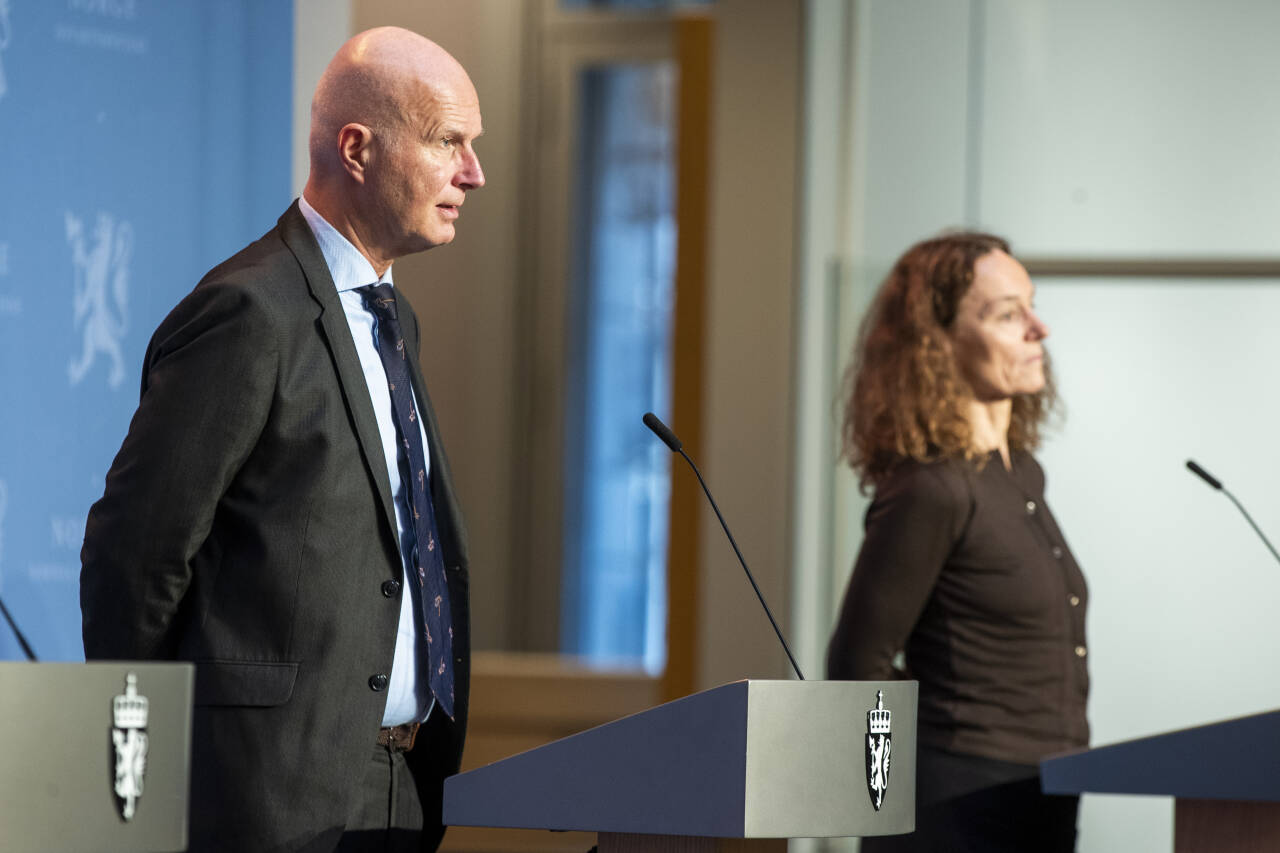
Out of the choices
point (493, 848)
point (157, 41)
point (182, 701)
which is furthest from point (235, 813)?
point (493, 848)

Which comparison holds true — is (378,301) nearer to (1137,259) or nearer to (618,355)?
(1137,259)

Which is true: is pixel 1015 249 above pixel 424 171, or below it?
below

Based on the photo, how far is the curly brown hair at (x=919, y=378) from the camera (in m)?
2.79

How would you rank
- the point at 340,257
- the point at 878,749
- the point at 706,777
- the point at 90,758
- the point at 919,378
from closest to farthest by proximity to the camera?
1. the point at 90,758
2. the point at 706,777
3. the point at 878,749
4. the point at 340,257
5. the point at 919,378

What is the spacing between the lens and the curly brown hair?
2787 millimetres

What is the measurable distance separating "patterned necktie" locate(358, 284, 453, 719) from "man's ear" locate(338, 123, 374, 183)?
0.15 meters

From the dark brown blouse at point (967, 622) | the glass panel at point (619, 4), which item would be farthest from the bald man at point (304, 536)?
the glass panel at point (619, 4)

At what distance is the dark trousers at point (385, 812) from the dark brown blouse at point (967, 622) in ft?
2.80

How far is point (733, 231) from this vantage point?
191 inches

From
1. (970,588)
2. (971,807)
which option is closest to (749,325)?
(970,588)

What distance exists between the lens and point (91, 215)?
8.45 ft

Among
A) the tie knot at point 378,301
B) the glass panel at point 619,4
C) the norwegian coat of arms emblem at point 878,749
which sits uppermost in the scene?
the glass panel at point 619,4

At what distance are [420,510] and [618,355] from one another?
549 centimetres

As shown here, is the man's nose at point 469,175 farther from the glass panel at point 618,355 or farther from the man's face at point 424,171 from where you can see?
the glass panel at point 618,355
